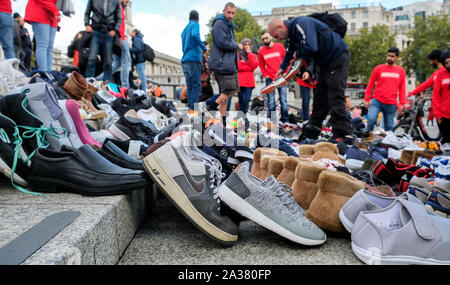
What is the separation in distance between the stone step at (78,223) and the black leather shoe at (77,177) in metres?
0.04

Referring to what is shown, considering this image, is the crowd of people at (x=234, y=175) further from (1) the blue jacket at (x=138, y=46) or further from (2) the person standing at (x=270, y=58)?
(1) the blue jacket at (x=138, y=46)

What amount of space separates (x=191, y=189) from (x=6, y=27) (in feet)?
16.0

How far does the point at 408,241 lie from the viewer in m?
1.45

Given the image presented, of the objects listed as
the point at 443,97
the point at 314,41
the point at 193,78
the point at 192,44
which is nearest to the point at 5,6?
the point at 192,44

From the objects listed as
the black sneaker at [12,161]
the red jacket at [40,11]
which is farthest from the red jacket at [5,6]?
the black sneaker at [12,161]

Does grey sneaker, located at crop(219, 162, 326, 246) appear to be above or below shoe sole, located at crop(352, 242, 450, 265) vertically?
above

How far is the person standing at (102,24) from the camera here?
5.98 metres

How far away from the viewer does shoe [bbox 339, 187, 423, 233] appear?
5.65ft

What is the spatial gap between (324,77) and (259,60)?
383cm

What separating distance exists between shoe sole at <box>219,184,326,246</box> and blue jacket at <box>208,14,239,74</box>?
4.55 m

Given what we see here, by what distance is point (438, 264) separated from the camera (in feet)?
4.72

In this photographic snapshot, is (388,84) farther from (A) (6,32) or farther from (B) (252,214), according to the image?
(A) (6,32)

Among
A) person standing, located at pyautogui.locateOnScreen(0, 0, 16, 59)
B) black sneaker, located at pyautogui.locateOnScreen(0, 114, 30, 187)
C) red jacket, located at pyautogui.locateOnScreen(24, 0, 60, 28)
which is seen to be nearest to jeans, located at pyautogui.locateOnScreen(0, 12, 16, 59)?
person standing, located at pyautogui.locateOnScreen(0, 0, 16, 59)

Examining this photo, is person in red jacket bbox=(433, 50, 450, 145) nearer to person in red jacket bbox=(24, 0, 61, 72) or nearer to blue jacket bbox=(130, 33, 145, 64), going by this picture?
person in red jacket bbox=(24, 0, 61, 72)
